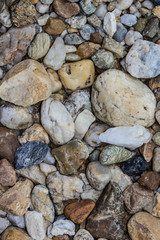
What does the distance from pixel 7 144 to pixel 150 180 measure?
76cm

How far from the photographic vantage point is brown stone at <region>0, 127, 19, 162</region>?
1.62 m

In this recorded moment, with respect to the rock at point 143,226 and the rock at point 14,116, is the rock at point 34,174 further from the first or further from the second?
the rock at point 143,226

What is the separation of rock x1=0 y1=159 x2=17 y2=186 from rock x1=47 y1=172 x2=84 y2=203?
0.19m

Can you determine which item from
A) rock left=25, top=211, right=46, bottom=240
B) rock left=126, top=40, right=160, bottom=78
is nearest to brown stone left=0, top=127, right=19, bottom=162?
rock left=25, top=211, right=46, bottom=240

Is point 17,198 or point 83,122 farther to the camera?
point 83,122

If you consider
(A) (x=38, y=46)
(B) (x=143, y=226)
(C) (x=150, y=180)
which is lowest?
(B) (x=143, y=226)

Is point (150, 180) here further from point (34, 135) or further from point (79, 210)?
point (34, 135)

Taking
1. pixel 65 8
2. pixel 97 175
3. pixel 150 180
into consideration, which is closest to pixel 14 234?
pixel 97 175

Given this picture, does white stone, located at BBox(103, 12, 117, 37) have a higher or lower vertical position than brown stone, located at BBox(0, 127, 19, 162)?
higher

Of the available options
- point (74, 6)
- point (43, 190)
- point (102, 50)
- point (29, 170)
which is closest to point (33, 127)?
point (29, 170)

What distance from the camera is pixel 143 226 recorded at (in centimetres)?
166

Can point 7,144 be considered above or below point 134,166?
above

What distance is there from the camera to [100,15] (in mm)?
1685

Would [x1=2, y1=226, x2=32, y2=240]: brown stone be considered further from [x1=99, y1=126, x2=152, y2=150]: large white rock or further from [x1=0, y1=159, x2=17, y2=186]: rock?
[x1=99, y1=126, x2=152, y2=150]: large white rock
